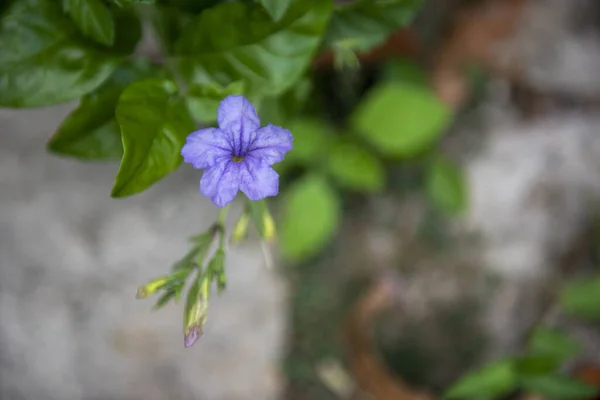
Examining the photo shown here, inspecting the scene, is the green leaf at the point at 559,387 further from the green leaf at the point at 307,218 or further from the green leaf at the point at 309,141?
the green leaf at the point at 309,141

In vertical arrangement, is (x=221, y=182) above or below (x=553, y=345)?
above

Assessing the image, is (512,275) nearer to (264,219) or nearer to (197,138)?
(264,219)

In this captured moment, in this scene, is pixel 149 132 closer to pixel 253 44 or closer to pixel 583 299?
pixel 253 44

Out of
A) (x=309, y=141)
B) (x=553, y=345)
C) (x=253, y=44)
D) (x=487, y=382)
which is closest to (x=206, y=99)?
(x=253, y=44)

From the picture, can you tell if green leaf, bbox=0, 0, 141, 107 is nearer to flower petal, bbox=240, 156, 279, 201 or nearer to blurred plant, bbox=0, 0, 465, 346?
blurred plant, bbox=0, 0, 465, 346

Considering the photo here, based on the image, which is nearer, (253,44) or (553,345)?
(253,44)

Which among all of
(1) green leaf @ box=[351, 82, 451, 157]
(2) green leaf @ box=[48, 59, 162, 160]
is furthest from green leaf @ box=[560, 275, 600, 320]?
(2) green leaf @ box=[48, 59, 162, 160]
